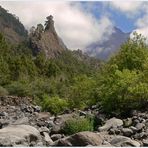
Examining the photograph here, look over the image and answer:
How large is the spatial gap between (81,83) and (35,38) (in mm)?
163732

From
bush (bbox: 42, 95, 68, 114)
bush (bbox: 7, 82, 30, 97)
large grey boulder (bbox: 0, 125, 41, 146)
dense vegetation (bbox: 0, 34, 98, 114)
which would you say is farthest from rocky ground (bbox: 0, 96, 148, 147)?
bush (bbox: 7, 82, 30, 97)

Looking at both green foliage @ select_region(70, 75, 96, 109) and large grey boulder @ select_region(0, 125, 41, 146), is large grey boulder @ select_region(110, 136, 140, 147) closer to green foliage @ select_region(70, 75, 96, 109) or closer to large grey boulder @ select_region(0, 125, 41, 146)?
large grey boulder @ select_region(0, 125, 41, 146)

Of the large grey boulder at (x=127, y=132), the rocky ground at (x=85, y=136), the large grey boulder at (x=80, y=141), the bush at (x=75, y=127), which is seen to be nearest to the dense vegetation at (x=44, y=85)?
the rocky ground at (x=85, y=136)

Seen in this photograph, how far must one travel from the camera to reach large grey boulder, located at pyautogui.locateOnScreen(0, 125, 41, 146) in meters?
13.6

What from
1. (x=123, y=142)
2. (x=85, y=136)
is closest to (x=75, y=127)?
(x=85, y=136)

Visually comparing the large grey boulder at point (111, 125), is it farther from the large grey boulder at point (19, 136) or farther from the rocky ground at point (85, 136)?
the large grey boulder at point (19, 136)

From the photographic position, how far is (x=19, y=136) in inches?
562

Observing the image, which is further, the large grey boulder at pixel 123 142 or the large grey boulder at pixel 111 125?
the large grey boulder at pixel 111 125

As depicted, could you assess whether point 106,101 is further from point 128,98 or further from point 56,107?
point 56,107

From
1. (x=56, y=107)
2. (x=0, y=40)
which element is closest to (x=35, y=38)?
(x=0, y=40)

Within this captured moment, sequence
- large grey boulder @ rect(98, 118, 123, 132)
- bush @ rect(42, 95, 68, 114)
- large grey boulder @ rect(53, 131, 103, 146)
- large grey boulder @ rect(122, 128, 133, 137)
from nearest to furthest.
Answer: large grey boulder @ rect(53, 131, 103, 146) → large grey boulder @ rect(122, 128, 133, 137) → large grey boulder @ rect(98, 118, 123, 132) → bush @ rect(42, 95, 68, 114)

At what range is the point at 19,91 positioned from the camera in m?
66.8

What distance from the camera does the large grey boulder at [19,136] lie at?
534 inches

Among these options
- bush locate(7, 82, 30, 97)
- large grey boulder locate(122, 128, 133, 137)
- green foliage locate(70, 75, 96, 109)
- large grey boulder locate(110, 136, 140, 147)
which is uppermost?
bush locate(7, 82, 30, 97)
